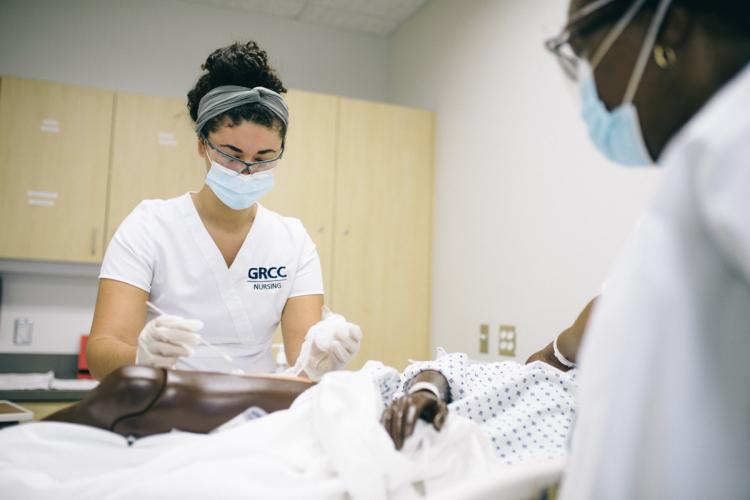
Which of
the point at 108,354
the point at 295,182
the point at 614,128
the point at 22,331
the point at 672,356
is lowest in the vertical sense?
the point at 22,331

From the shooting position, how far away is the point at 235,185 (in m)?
1.62

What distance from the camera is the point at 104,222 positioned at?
10.3 ft

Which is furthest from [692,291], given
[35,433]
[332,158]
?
[332,158]

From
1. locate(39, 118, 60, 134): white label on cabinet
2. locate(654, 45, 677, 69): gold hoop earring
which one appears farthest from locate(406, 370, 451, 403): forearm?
locate(39, 118, 60, 134): white label on cabinet

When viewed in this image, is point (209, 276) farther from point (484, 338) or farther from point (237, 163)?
point (484, 338)

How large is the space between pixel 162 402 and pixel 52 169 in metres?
2.61

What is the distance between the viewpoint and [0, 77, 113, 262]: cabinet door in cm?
304

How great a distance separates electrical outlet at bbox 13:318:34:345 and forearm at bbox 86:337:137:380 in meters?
2.21

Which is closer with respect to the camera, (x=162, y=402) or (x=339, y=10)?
(x=162, y=402)

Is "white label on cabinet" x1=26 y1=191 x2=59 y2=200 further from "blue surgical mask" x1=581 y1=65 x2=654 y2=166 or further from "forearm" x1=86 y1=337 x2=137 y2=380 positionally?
"blue surgical mask" x1=581 y1=65 x2=654 y2=166

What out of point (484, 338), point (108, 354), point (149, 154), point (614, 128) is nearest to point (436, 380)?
point (614, 128)

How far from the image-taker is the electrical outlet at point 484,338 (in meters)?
2.95

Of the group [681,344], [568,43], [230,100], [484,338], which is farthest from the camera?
[484,338]

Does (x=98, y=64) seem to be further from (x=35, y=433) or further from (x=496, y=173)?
(x=35, y=433)
